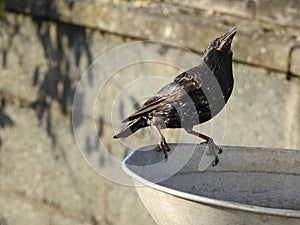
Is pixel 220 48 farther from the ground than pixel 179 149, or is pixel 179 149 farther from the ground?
pixel 220 48

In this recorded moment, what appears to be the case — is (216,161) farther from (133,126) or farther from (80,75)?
(80,75)

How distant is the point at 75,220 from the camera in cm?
564

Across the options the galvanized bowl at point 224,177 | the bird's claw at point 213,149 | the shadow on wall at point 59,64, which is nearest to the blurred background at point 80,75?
the shadow on wall at point 59,64

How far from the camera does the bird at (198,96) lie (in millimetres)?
2615

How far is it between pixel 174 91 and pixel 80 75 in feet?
8.58

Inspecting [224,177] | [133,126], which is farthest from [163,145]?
[224,177]

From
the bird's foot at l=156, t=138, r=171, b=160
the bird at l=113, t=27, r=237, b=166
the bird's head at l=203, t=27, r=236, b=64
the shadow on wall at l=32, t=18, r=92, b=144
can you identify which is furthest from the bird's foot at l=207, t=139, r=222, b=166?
the shadow on wall at l=32, t=18, r=92, b=144

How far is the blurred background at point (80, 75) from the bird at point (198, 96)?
144cm

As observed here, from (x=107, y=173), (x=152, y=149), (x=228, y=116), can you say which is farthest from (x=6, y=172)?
(x=152, y=149)

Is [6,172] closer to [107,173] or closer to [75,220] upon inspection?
[75,220]

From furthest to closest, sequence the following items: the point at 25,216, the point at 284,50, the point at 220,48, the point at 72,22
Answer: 1. the point at 25,216
2. the point at 72,22
3. the point at 284,50
4. the point at 220,48

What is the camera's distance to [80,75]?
525 cm

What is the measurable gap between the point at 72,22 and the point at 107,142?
2.45 ft

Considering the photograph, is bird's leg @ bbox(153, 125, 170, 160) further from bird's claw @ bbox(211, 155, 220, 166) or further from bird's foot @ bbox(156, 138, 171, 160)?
bird's claw @ bbox(211, 155, 220, 166)
